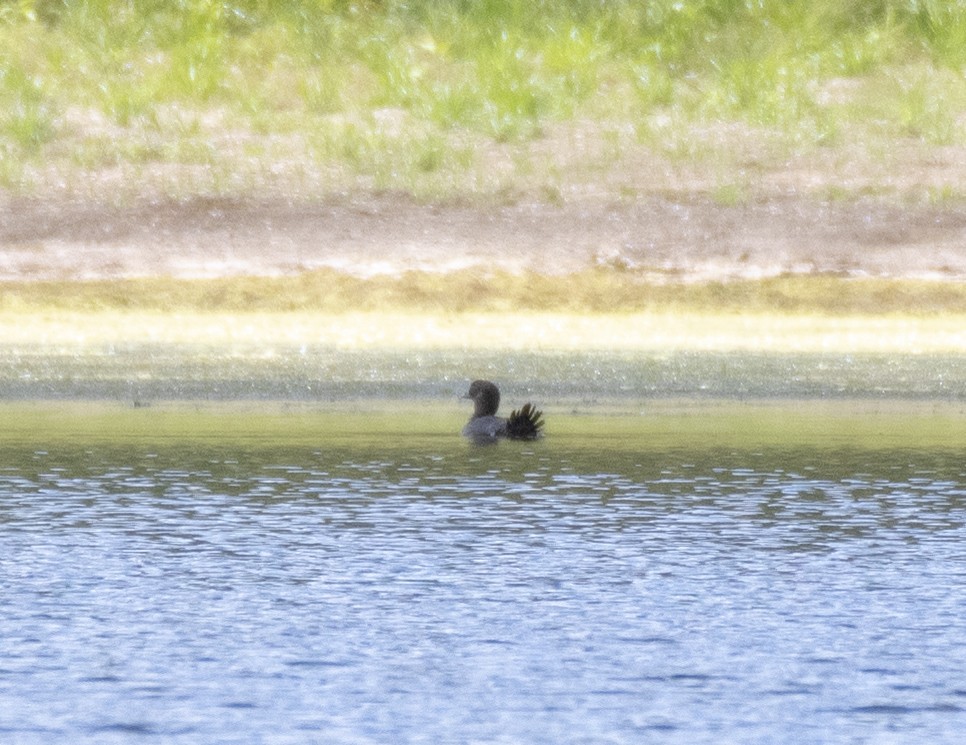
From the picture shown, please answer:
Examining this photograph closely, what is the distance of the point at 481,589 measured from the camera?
26.0 ft

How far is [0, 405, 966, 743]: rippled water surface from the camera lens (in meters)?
6.13

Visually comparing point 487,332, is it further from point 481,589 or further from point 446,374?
point 481,589

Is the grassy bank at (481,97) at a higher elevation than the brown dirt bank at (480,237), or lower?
higher

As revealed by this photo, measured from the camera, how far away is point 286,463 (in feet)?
37.4

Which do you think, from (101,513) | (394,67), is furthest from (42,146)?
(101,513)

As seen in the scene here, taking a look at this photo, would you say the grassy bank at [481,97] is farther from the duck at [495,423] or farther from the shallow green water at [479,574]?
the duck at [495,423]

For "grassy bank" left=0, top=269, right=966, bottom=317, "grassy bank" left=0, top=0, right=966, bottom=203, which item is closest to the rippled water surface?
"grassy bank" left=0, top=269, right=966, bottom=317

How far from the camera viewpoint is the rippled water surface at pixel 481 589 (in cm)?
613

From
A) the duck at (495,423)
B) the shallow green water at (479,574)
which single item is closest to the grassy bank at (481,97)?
the shallow green water at (479,574)

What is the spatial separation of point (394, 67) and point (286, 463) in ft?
48.8

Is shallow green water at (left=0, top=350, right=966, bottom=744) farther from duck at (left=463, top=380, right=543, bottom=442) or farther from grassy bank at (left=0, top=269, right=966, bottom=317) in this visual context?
grassy bank at (left=0, top=269, right=966, bottom=317)

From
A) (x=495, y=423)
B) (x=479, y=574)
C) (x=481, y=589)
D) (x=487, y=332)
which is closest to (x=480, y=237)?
(x=487, y=332)

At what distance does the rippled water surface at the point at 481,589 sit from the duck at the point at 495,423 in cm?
12

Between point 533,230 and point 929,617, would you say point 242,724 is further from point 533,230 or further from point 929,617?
point 533,230
